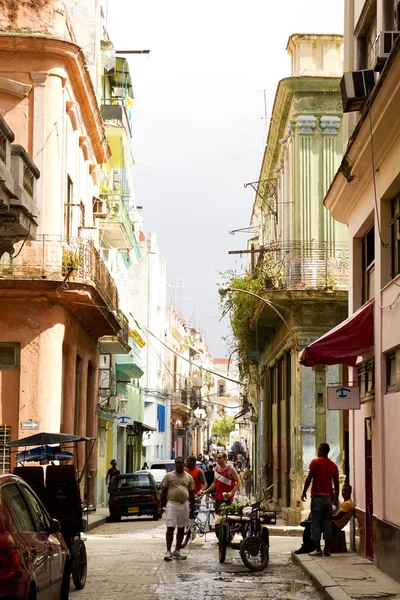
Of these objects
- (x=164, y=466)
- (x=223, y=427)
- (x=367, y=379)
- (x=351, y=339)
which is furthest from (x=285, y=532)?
(x=223, y=427)

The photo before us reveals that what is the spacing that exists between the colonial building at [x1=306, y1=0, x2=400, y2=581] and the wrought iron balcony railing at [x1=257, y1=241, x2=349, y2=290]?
893cm

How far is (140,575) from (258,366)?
2947 cm

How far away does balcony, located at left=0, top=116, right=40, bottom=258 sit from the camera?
15555 millimetres

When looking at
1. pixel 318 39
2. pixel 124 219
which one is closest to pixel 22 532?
pixel 318 39

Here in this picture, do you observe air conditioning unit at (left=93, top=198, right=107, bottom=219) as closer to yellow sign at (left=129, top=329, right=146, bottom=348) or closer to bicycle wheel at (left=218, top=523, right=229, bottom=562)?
yellow sign at (left=129, top=329, right=146, bottom=348)

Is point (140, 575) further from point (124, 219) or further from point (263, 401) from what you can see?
point (263, 401)

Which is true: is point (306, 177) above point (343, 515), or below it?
above

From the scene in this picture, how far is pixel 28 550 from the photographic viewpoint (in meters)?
9.45

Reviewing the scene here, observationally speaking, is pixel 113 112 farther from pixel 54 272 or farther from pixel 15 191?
pixel 15 191

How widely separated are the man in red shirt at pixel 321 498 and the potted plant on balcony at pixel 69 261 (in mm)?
9612

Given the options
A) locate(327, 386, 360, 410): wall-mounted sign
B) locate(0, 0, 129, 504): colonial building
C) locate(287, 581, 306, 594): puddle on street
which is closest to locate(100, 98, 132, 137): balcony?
locate(0, 0, 129, 504): colonial building

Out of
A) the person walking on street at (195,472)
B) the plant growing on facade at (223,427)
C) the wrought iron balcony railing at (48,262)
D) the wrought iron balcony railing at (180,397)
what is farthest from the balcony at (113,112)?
the plant growing on facade at (223,427)

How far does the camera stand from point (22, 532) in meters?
9.69

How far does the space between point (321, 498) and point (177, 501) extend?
8.41 feet
